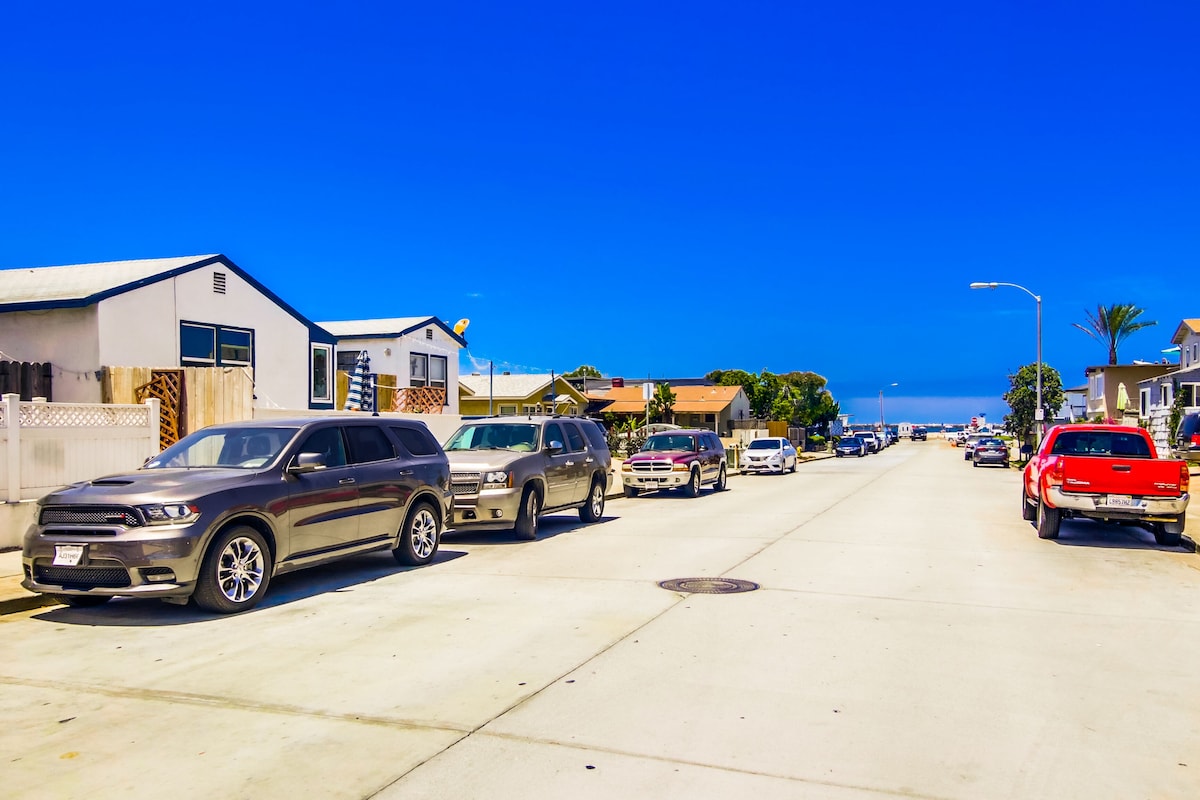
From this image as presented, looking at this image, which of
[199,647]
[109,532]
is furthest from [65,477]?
[199,647]

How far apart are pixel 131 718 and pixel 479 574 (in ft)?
18.4

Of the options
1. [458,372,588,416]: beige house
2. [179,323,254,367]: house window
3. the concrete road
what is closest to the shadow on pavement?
the concrete road

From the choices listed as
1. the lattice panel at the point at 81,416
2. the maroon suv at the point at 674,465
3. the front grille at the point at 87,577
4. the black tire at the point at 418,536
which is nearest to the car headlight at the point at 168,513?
the front grille at the point at 87,577

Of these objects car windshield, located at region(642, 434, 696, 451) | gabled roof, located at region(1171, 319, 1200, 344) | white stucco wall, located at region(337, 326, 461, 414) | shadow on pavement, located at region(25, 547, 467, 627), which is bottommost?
shadow on pavement, located at region(25, 547, 467, 627)

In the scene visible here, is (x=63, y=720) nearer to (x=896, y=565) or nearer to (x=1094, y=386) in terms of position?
(x=896, y=565)

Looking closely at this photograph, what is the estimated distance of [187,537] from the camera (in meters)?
8.38

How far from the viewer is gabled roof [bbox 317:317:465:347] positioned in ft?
113

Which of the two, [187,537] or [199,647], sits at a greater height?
[187,537]

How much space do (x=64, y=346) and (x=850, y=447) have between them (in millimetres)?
50333

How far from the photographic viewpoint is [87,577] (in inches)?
331

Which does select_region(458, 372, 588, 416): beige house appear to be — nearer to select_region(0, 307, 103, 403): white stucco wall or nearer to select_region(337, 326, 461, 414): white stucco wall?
select_region(337, 326, 461, 414): white stucco wall

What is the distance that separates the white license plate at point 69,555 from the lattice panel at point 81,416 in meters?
4.84

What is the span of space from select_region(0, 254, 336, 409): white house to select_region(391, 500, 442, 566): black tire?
32.5 feet

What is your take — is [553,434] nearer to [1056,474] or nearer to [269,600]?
[269,600]
